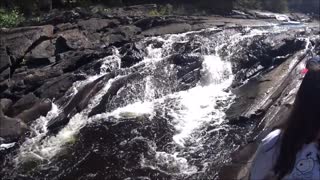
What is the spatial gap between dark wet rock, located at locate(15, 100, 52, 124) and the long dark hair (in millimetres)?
11364

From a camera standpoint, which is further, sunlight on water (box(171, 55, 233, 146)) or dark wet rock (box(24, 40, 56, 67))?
dark wet rock (box(24, 40, 56, 67))

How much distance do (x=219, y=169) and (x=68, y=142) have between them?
13.9 ft

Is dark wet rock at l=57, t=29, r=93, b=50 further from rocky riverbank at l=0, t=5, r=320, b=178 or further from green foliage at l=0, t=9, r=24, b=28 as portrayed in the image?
green foliage at l=0, t=9, r=24, b=28

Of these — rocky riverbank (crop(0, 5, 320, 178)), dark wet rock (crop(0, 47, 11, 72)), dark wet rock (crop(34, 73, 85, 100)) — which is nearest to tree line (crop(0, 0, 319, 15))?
rocky riverbank (crop(0, 5, 320, 178))

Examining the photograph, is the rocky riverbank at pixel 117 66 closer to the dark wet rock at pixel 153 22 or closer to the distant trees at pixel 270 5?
the dark wet rock at pixel 153 22

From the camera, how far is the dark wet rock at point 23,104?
13.1m

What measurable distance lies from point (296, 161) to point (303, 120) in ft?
0.74

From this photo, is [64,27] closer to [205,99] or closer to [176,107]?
[176,107]

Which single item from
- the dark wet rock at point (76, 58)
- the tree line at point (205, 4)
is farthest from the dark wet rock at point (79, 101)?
the tree line at point (205, 4)

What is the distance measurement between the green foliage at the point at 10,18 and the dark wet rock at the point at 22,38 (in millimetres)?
2073

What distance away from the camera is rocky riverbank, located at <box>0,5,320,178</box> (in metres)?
12.0

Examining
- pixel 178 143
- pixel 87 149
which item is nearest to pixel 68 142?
Answer: pixel 87 149

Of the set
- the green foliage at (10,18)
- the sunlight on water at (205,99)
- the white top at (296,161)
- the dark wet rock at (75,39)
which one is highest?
the white top at (296,161)

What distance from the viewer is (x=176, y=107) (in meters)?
13.5
